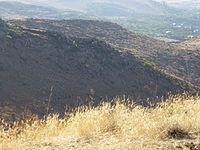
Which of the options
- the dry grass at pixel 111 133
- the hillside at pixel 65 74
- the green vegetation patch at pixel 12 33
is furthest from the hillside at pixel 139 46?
the dry grass at pixel 111 133

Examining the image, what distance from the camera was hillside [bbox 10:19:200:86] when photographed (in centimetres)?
4575

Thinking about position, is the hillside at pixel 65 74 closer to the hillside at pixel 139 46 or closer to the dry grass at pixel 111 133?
the hillside at pixel 139 46

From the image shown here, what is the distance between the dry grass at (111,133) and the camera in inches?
251

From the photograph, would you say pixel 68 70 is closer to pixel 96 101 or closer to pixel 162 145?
pixel 96 101

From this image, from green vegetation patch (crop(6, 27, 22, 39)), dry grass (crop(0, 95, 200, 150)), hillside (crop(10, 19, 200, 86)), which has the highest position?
dry grass (crop(0, 95, 200, 150))

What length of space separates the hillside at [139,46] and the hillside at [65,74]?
7.12 metres

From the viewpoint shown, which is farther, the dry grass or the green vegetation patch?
the green vegetation patch

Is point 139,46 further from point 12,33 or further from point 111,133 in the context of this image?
point 111,133

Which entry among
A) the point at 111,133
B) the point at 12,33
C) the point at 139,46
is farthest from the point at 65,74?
the point at 139,46

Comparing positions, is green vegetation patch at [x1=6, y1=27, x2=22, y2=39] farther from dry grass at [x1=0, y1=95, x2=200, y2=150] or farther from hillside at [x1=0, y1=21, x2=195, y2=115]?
dry grass at [x1=0, y1=95, x2=200, y2=150]

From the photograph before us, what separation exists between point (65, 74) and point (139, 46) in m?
24.6

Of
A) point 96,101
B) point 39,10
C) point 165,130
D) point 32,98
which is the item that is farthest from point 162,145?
point 39,10

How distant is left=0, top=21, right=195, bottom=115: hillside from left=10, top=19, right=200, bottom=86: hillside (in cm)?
712

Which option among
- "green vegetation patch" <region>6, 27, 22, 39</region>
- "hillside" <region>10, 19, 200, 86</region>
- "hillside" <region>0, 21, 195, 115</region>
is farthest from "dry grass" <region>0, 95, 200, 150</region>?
Answer: "hillside" <region>10, 19, 200, 86</region>
